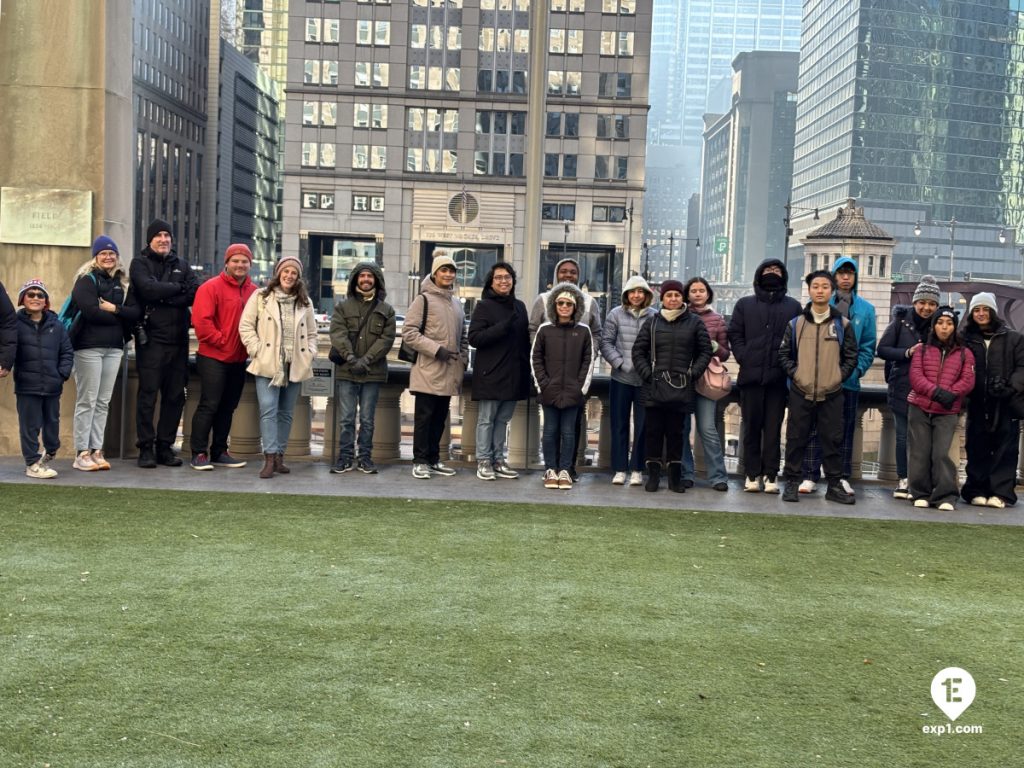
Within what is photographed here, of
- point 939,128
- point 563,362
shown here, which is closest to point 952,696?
point 563,362

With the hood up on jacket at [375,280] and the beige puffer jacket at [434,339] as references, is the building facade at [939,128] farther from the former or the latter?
the hood up on jacket at [375,280]

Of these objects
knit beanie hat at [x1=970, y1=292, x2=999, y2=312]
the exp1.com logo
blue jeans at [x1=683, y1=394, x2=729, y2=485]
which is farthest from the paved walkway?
the exp1.com logo

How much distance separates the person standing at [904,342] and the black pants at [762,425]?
966mm

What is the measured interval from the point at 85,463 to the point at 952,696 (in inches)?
293

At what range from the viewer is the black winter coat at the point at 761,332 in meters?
10.2

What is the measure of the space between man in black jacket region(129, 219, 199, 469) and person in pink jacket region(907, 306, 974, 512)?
6.05 meters

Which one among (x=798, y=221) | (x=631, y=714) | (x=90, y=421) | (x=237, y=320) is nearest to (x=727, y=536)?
(x=631, y=714)

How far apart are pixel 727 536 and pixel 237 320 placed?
15.1 feet

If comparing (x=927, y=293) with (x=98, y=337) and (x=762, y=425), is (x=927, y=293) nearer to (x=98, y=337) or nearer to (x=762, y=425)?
(x=762, y=425)

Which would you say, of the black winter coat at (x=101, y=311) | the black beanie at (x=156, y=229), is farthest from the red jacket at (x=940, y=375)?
the black winter coat at (x=101, y=311)

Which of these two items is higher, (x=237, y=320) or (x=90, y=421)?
(x=237, y=320)

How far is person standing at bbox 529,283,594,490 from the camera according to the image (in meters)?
10.3

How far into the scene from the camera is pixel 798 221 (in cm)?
17462

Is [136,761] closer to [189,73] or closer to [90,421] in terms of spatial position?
[90,421]
